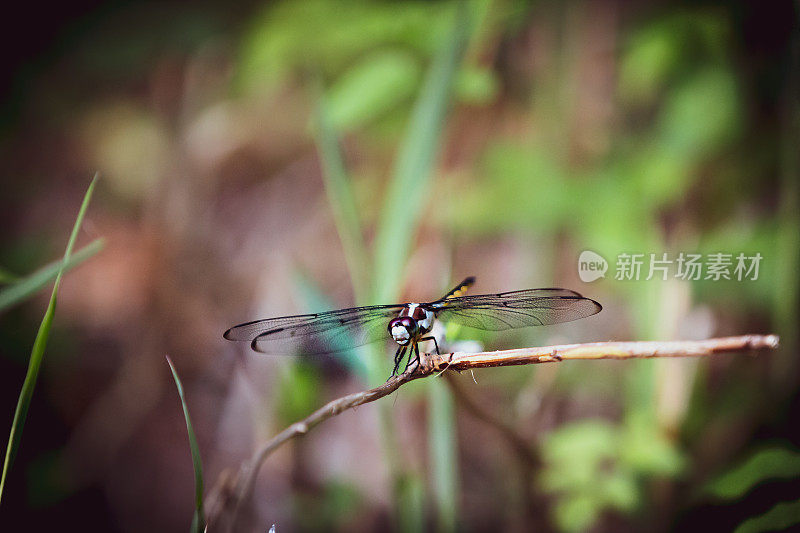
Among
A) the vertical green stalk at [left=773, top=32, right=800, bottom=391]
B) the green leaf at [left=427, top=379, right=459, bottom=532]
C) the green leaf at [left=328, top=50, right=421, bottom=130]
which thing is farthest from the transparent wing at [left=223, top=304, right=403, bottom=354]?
the vertical green stalk at [left=773, top=32, right=800, bottom=391]

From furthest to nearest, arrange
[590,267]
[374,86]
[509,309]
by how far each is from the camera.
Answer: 1. [374,86]
2. [590,267]
3. [509,309]

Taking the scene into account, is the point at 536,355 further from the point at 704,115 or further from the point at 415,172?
the point at 704,115

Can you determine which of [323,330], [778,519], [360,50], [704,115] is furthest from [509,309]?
[360,50]

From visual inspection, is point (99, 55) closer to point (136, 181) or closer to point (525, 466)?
point (136, 181)

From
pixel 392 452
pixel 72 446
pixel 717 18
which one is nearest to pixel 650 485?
pixel 392 452

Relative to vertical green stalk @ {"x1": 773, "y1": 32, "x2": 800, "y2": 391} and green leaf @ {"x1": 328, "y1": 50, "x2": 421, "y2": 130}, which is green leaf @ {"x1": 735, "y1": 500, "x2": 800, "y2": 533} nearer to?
vertical green stalk @ {"x1": 773, "y1": 32, "x2": 800, "y2": 391}

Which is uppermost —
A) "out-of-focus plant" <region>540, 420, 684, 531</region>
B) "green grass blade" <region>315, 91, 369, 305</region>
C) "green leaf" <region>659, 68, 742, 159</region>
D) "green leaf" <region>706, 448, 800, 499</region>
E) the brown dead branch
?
"green leaf" <region>659, 68, 742, 159</region>

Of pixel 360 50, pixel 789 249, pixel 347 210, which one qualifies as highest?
pixel 360 50

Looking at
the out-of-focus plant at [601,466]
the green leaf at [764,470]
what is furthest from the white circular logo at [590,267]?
the green leaf at [764,470]

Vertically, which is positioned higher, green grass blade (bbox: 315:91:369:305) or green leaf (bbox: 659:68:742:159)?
green leaf (bbox: 659:68:742:159)
